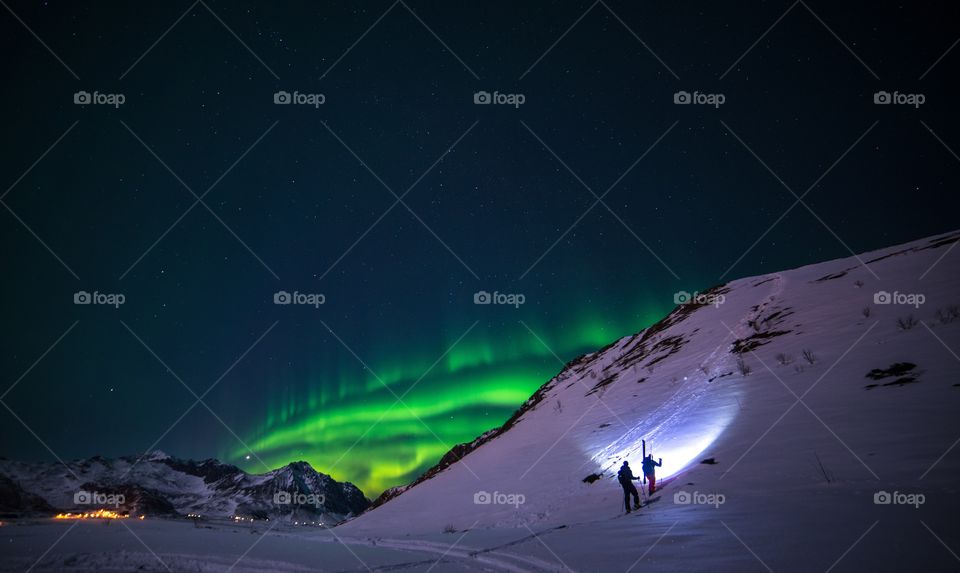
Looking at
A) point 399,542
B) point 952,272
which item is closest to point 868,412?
point 952,272

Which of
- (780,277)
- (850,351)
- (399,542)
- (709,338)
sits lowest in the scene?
(399,542)

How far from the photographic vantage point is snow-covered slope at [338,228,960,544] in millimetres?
8547

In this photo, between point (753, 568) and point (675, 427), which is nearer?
point (753, 568)

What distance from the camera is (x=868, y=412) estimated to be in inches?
414

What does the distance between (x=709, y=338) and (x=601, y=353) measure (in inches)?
518

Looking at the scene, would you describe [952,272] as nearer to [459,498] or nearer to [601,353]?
[459,498]

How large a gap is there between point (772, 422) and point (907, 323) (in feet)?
16.9
